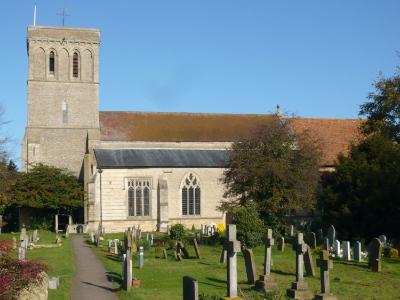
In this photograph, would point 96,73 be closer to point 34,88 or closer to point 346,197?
point 34,88

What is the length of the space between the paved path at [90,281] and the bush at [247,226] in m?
6.06

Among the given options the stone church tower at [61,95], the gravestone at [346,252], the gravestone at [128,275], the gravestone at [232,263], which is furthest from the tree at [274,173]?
→ the stone church tower at [61,95]

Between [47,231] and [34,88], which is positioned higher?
[34,88]

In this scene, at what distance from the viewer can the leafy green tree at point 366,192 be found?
28.6 meters

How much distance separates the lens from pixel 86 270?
21.0 metres

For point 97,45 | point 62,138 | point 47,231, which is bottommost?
point 47,231

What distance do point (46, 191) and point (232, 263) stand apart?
32.8m

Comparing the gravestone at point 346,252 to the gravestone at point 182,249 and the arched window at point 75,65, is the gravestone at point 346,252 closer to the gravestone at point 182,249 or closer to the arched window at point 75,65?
the gravestone at point 182,249

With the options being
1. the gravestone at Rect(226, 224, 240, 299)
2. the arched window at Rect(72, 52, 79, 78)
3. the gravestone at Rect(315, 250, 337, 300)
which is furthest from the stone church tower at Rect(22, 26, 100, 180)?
the gravestone at Rect(226, 224, 240, 299)

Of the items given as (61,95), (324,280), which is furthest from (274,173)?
(61,95)

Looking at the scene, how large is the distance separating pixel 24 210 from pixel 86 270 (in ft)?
85.4

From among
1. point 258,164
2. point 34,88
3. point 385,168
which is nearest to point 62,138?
point 34,88

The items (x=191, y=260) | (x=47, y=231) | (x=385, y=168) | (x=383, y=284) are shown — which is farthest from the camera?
(x=47, y=231)

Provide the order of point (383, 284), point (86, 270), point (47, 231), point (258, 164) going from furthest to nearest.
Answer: point (47, 231)
point (258, 164)
point (86, 270)
point (383, 284)
